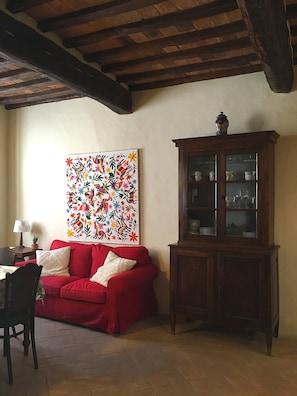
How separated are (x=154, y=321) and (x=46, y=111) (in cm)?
324

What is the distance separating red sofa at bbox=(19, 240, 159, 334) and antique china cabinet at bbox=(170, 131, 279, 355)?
1.53 ft

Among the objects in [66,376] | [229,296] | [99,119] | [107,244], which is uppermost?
[99,119]

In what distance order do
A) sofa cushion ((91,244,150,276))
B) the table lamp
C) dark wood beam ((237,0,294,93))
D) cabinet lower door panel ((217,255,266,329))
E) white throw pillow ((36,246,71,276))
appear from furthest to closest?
the table lamp
white throw pillow ((36,246,71,276))
sofa cushion ((91,244,150,276))
cabinet lower door panel ((217,255,266,329))
dark wood beam ((237,0,294,93))

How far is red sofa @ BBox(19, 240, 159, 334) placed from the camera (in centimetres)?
368

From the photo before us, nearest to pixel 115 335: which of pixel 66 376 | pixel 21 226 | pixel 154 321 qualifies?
pixel 154 321

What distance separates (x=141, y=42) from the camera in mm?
3238

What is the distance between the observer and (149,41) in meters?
3.21

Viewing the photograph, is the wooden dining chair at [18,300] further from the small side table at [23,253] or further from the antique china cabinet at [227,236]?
the small side table at [23,253]

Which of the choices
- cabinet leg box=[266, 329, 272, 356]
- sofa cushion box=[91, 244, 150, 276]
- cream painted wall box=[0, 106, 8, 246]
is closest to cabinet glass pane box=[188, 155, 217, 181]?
sofa cushion box=[91, 244, 150, 276]

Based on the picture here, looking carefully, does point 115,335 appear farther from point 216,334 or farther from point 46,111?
point 46,111

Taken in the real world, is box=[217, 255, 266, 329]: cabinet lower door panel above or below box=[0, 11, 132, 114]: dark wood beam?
below

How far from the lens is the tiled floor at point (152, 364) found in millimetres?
2664

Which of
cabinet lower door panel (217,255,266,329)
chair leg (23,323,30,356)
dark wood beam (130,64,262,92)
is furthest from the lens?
dark wood beam (130,64,262,92)

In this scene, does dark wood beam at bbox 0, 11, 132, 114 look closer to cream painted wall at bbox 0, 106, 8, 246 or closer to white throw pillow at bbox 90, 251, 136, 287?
white throw pillow at bbox 90, 251, 136, 287
